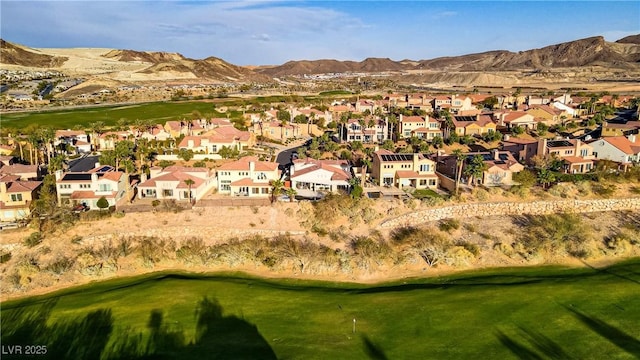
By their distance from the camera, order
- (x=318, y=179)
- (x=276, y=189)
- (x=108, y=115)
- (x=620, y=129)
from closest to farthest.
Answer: (x=276, y=189)
(x=318, y=179)
(x=620, y=129)
(x=108, y=115)

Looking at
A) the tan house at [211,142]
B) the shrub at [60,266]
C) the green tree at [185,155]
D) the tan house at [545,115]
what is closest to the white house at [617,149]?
the tan house at [545,115]

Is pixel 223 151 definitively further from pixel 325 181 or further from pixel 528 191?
pixel 528 191

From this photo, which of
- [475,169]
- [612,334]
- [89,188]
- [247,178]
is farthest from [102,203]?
[612,334]

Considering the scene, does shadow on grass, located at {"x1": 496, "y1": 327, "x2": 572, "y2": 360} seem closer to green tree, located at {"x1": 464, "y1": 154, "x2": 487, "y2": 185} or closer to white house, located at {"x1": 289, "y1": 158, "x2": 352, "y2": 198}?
green tree, located at {"x1": 464, "y1": 154, "x2": 487, "y2": 185}

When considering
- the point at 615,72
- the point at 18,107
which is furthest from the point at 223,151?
the point at 615,72

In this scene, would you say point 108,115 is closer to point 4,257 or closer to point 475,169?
point 4,257
